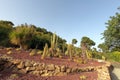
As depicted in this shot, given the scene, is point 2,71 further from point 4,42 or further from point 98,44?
point 98,44

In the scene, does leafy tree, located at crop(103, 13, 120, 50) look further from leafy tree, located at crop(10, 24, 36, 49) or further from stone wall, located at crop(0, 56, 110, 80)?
stone wall, located at crop(0, 56, 110, 80)

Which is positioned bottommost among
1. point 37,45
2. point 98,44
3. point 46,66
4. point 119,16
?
point 46,66

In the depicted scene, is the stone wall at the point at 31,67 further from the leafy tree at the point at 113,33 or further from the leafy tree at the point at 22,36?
the leafy tree at the point at 113,33

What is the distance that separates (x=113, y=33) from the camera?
33.4 metres

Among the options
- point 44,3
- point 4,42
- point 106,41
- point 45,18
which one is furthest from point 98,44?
point 4,42

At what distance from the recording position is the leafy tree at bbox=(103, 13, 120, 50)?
3369 centimetres

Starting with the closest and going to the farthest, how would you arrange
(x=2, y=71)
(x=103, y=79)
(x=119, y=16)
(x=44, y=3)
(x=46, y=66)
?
(x=103, y=79) < (x=2, y=71) < (x=46, y=66) < (x=44, y=3) < (x=119, y=16)

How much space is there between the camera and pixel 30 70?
29.2 ft

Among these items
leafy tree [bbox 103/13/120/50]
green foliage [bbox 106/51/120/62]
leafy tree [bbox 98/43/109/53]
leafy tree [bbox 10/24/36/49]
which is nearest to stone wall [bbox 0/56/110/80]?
leafy tree [bbox 10/24/36/49]

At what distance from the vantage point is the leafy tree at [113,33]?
33.7 m

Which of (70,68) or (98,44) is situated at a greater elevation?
(98,44)

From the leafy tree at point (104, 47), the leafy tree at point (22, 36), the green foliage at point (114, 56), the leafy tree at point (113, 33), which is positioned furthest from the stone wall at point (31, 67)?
the leafy tree at point (104, 47)

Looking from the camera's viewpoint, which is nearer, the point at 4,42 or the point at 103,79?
the point at 103,79

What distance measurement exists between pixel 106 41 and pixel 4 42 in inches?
924
